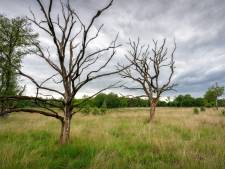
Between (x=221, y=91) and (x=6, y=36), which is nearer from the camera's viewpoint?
(x=6, y=36)

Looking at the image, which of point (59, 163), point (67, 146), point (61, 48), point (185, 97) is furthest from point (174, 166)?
point (185, 97)

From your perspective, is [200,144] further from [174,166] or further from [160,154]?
[174,166]

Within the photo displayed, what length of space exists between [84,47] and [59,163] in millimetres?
3127

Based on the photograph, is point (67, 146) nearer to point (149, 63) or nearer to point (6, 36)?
point (149, 63)

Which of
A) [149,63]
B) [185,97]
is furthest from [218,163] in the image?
[185,97]

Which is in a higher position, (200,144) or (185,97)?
(185,97)

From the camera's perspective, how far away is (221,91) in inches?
1937

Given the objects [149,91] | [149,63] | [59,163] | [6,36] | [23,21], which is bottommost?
[59,163]

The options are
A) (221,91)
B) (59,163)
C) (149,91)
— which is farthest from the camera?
(221,91)

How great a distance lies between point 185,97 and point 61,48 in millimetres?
109463

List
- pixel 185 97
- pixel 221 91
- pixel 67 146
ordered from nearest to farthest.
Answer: pixel 67 146 → pixel 221 91 → pixel 185 97

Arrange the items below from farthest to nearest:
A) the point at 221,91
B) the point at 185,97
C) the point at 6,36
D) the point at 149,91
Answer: the point at 185,97 < the point at 221,91 < the point at 6,36 < the point at 149,91

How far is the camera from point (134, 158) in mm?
5211

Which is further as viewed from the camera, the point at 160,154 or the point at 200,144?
the point at 200,144
